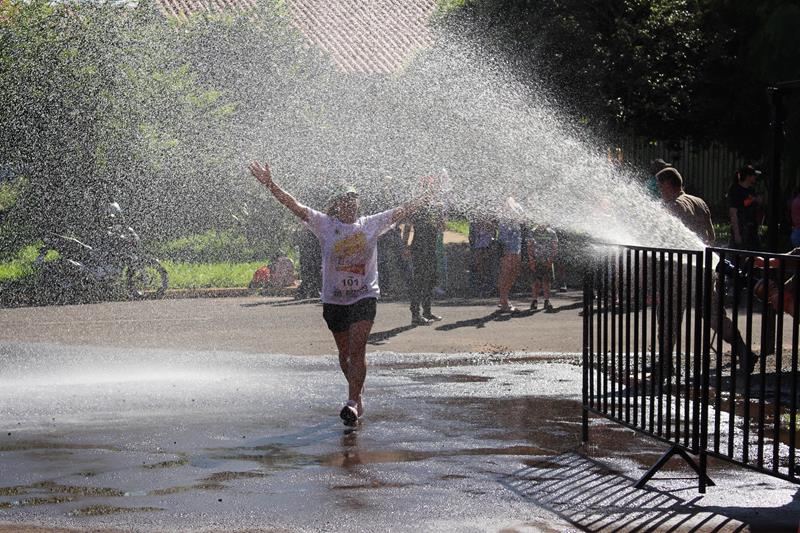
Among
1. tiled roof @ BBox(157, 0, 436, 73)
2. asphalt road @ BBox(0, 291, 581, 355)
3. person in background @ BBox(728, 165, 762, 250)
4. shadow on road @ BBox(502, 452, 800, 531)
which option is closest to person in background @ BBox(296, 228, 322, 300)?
asphalt road @ BBox(0, 291, 581, 355)

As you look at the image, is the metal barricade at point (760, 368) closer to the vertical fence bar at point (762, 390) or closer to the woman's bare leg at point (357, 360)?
the vertical fence bar at point (762, 390)

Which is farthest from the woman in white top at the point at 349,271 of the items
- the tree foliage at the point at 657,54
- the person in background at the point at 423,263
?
the tree foliage at the point at 657,54

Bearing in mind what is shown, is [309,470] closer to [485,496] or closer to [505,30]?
[485,496]

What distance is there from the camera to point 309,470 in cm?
759

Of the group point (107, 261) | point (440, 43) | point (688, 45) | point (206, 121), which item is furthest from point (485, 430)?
point (440, 43)

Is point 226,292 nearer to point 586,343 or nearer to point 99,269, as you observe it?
point 99,269

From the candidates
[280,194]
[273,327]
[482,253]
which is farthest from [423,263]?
[280,194]

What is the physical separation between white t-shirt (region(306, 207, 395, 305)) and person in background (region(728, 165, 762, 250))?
9528mm

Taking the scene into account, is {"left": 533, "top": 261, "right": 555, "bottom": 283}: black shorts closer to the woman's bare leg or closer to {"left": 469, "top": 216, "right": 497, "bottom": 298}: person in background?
{"left": 469, "top": 216, "right": 497, "bottom": 298}: person in background

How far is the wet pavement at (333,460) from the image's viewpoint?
651cm

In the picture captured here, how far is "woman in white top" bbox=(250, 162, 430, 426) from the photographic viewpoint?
951 cm

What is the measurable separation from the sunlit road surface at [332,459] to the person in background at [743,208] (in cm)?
694

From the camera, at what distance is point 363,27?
47.3 metres

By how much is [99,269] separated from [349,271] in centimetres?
1080
